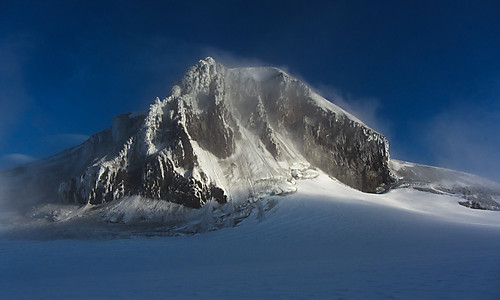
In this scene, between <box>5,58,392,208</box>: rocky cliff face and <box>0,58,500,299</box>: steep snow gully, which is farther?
<box>5,58,392,208</box>: rocky cliff face

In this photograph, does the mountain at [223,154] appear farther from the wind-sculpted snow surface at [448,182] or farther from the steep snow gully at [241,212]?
the wind-sculpted snow surface at [448,182]

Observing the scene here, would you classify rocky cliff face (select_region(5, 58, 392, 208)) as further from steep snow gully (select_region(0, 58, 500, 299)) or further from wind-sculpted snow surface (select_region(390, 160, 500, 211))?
wind-sculpted snow surface (select_region(390, 160, 500, 211))

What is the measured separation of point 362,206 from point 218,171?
1193 cm

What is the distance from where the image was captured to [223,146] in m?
25.1

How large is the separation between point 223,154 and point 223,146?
748 millimetres

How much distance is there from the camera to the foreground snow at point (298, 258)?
5.48 metres

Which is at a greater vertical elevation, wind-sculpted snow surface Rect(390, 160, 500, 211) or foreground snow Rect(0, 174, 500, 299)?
wind-sculpted snow surface Rect(390, 160, 500, 211)

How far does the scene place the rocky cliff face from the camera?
22.1 m

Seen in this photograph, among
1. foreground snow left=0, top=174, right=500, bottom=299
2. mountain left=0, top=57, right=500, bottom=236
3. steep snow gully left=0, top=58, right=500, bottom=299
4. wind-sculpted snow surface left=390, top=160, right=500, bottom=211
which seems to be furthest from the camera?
wind-sculpted snow surface left=390, top=160, right=500, bottom=211

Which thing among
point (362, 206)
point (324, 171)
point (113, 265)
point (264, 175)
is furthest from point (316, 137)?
point (113, 265)

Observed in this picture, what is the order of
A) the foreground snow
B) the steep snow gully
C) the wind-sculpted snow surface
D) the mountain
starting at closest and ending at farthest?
1. the foreground snow
2. the steep snow gully
3. the mountain
4. the wind-sculpted snow surface

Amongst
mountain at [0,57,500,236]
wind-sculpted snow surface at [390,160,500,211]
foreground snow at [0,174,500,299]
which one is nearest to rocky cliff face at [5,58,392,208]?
mountain at [0,57,500,236]

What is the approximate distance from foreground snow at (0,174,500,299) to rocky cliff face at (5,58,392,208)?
4.64 m

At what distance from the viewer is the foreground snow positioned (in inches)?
216
